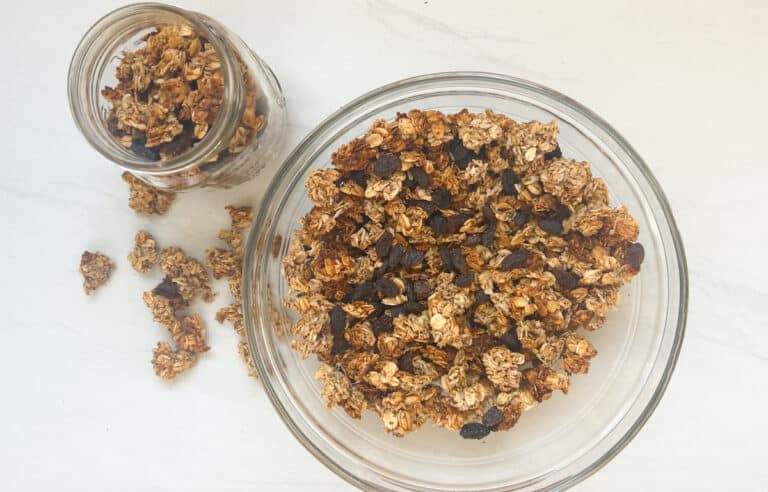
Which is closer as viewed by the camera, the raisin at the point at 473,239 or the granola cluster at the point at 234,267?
the raisin at the point at 473,239

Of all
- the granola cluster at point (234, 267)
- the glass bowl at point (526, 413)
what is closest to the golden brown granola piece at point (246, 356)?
the granola cluster at point (234, 267)

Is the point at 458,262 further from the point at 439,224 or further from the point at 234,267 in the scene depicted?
the point at 234,267

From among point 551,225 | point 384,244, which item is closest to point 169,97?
point 384,244

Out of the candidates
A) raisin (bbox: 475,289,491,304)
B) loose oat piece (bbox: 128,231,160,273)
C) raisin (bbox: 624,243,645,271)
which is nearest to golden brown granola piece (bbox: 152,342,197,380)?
loose oat piece (bbox: 128,231,160,273)

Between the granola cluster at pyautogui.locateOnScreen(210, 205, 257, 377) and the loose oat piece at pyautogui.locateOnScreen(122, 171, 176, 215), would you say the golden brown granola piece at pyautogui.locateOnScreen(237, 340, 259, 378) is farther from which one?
the loose oat piece at pyautogui.locateOnScreen(122, 171, 176, 215)

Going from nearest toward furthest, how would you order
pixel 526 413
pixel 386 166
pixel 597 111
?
pixel 386 166
pixel 526 413
pixel 597 111

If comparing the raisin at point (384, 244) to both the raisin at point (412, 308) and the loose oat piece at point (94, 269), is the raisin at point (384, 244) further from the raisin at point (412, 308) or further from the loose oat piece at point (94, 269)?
the loose oat piece at point (94, 269)

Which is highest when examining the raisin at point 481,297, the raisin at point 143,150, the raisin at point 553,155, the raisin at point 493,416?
the raisin at point 553,155
